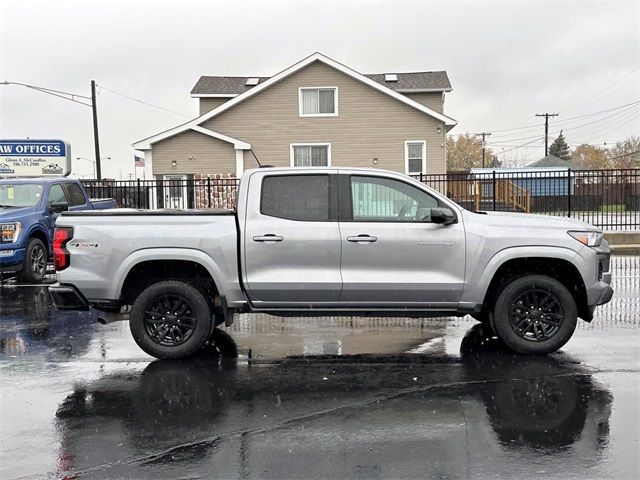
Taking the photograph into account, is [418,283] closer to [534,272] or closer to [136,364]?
[534,272]

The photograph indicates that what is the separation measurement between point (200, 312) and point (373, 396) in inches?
82.4

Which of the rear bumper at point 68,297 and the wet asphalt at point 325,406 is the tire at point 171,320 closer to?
the wet asphalt at point 325,406

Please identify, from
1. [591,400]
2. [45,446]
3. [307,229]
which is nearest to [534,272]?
[591,400]

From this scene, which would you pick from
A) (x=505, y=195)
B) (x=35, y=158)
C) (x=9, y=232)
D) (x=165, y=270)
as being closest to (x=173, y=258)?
(x=165, y=270)

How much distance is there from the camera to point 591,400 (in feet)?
18.0

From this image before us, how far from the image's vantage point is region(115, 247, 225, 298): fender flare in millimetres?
6738

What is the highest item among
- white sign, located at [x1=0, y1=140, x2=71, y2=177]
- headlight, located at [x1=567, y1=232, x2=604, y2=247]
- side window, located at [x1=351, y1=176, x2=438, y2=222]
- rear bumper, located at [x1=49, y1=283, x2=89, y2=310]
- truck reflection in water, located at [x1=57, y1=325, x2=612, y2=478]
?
white sign, located at [x1=0, y1=140, x2=71, y2=177]

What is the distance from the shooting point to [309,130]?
1224 inches

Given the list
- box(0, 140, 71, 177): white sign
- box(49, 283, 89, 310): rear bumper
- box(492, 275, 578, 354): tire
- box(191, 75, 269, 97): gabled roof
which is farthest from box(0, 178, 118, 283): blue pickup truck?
box(191, 75, 269, 97): gabled roof

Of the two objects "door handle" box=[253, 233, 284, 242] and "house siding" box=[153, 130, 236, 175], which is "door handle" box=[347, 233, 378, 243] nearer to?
"door handle" box=[253, 233, 284, 242]

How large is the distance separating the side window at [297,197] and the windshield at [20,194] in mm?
7884

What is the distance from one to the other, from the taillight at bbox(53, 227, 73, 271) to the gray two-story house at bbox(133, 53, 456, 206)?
2353 centimetres

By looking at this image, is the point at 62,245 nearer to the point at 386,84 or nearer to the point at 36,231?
the point at 36,231

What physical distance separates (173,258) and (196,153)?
24.4 m
